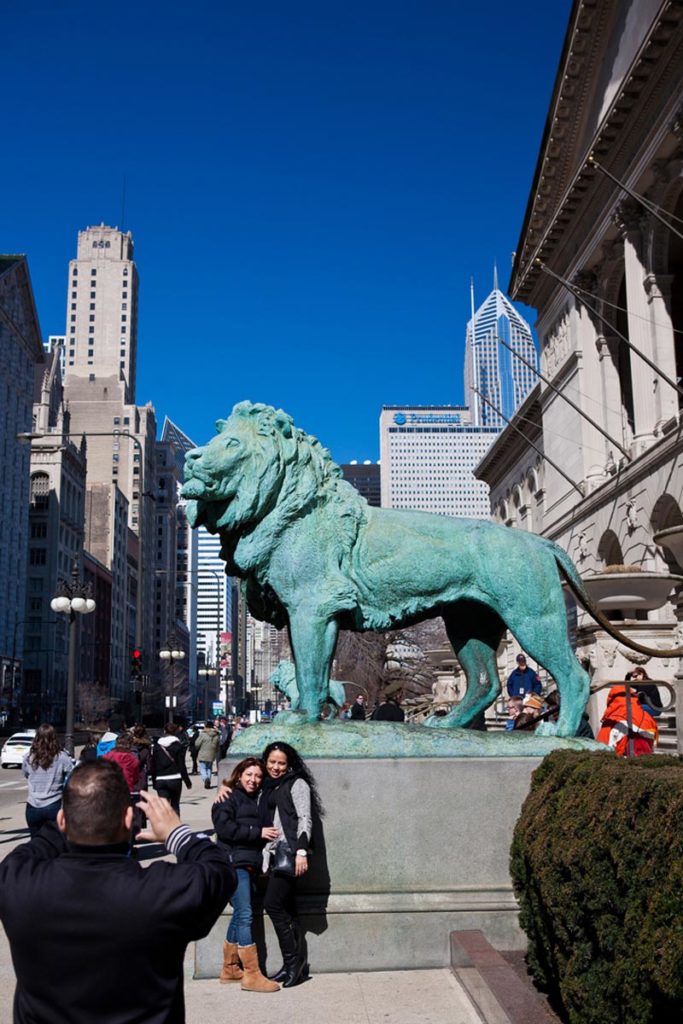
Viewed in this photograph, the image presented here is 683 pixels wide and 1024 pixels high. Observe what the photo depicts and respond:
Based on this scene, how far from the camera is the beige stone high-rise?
180875 millimetres

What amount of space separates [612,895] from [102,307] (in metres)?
189

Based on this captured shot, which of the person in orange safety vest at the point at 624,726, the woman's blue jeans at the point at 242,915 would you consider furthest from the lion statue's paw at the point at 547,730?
the person in orange safety vest at the point at 624,726

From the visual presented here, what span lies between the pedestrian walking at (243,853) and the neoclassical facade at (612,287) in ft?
46.1

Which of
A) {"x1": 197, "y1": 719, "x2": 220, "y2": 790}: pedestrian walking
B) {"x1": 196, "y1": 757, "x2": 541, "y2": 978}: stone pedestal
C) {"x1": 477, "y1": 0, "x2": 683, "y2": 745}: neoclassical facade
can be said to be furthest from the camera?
{"x1": 477, "y1": 0, "x2": 683, "y2": 745}: neoclassical facade

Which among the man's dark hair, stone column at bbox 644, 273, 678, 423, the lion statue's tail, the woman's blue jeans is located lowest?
the woman's blue jeans

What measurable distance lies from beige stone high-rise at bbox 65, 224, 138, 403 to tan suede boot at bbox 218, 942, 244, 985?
17699 cm

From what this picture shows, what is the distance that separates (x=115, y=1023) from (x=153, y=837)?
0.53 meters

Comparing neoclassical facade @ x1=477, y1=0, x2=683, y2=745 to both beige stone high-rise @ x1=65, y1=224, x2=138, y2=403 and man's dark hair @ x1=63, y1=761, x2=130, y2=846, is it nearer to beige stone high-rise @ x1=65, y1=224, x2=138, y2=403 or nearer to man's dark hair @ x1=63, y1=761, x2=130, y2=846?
man's dark hair @ x1=63, y1=761, x2=130, y2=846

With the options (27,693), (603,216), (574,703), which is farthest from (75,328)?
(574,703)

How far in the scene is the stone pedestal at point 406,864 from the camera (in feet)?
21.1

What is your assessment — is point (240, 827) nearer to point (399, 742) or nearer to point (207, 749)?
point (399, 742)

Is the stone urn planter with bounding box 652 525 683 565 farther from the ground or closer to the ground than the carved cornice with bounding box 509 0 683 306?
closer to the ground

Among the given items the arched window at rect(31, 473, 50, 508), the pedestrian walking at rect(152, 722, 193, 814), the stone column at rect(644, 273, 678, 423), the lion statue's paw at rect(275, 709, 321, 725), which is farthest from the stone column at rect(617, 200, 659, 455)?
the arched window at rect(31, 473, 50, 508)

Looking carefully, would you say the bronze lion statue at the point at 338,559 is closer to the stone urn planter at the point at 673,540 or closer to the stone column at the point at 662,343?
the stone urn planter at the point at 673,540
